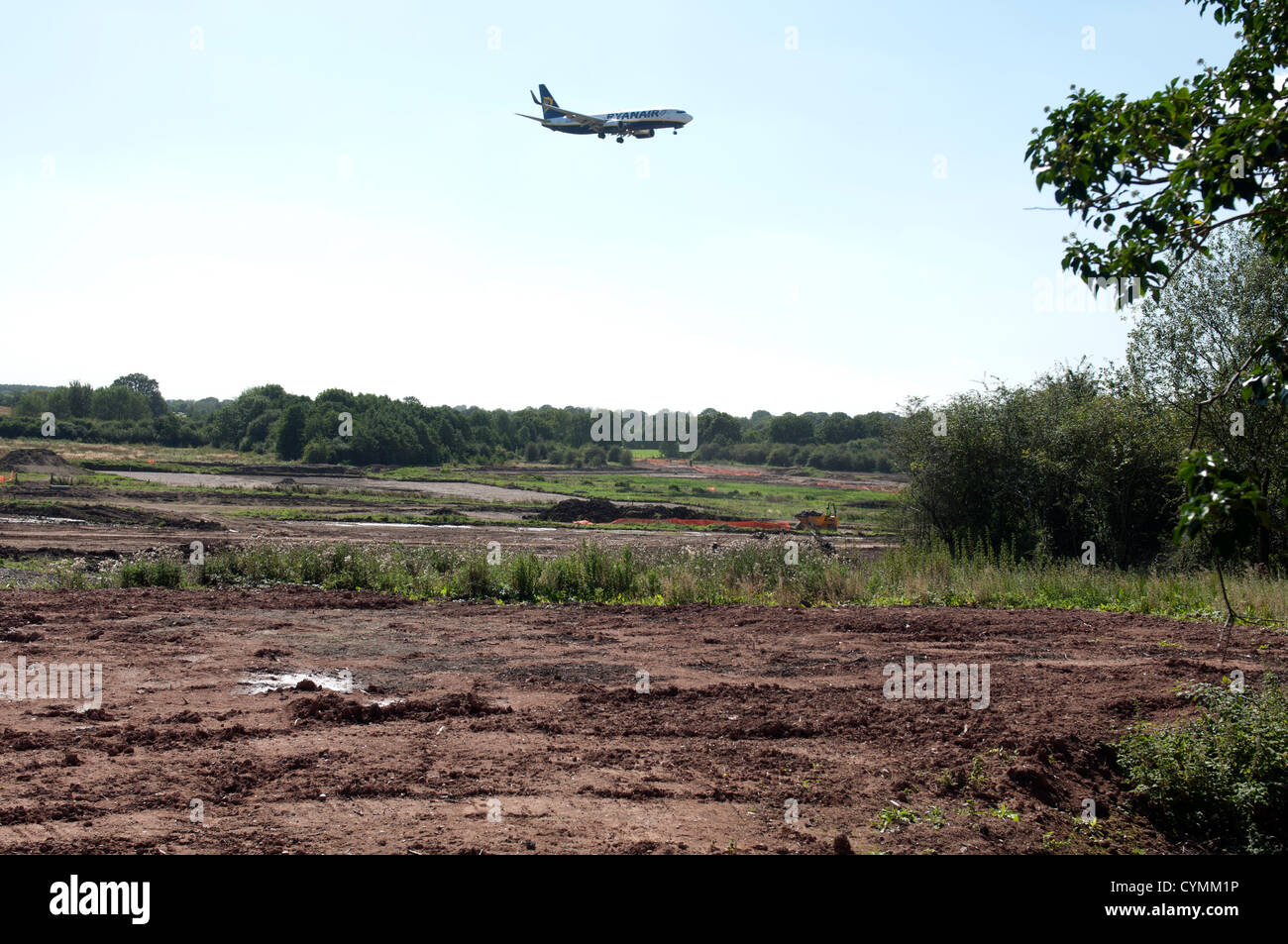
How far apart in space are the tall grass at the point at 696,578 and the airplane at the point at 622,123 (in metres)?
36.3

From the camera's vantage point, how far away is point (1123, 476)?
1948 centimetres

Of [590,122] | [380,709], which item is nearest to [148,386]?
[590,122]

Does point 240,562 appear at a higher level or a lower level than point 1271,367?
lower

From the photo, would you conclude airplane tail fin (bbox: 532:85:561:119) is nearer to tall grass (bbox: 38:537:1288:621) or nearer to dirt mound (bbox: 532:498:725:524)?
dirt mound (bbox: 532:498:725:524)

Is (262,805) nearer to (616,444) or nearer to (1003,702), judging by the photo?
(1003,702)

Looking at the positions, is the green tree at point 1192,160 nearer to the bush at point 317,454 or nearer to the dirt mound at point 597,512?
the dirt mound at point 597,512

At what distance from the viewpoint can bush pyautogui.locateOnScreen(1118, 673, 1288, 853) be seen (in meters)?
5.79

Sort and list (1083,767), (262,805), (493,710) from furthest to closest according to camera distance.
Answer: (493,710), (1083,767), (262,805)

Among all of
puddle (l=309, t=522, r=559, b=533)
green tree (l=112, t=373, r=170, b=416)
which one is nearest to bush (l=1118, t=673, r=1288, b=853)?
puddle (l=309, t=522, r=559, b=533)

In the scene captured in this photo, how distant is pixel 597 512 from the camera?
44.7 m

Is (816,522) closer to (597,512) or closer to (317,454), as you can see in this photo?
(597,512)
